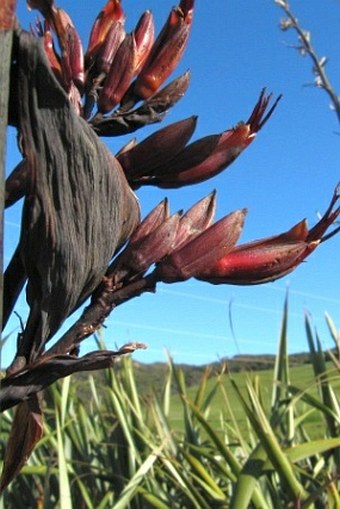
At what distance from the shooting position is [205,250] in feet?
1.65

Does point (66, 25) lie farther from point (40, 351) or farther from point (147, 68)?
point (40, 351)

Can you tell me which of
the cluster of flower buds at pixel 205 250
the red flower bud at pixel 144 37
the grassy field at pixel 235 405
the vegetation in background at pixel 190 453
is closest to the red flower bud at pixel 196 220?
the cluster of flower buds at pixel 205 250

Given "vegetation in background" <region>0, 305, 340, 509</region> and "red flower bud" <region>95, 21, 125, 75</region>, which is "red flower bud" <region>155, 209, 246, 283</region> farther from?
"vegetation in background" <region>0, 305, 340, 509</region>

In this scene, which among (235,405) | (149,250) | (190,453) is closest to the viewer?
(149,250)

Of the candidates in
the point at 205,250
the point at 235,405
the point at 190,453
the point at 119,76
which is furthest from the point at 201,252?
the point at 235,405

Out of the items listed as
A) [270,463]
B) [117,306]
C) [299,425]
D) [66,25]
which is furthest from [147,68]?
[299,425]

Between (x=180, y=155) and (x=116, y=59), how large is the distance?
0.09 meters

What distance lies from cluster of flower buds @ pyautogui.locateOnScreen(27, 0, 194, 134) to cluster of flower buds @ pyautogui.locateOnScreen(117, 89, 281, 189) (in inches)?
1.6

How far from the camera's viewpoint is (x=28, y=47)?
406mm

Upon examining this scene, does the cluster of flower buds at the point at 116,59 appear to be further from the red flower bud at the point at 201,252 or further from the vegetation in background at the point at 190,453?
the vegetation in background at the point at 190,453

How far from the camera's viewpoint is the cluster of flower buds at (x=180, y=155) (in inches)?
19.8

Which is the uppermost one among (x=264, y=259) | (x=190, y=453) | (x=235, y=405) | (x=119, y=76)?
(x=119, y=76)

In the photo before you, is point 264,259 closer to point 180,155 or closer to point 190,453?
point 180,155

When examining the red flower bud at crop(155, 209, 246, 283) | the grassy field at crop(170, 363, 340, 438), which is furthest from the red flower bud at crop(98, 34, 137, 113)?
the grassy field at crop(170, 363, 340, 438)
